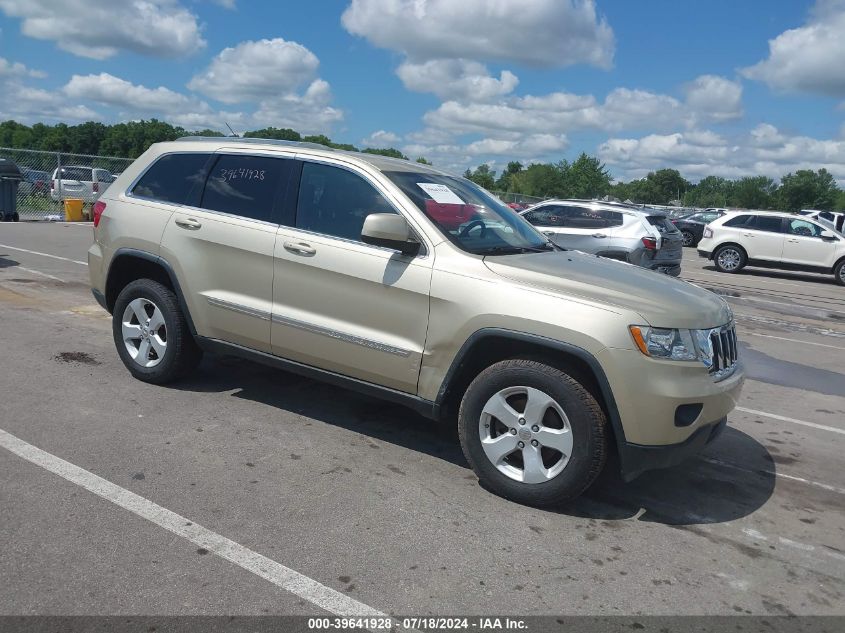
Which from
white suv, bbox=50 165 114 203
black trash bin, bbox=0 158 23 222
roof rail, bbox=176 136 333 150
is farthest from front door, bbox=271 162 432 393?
white suv, bbox=50 165 114 203

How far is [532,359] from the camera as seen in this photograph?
4.01 meters

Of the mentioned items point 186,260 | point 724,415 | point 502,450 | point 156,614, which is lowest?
point 156,614

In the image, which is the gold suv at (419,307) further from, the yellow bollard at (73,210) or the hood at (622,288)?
the yellow bollard at (73,210)

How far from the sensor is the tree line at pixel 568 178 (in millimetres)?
80312

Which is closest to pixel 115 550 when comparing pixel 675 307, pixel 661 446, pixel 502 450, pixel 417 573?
pixel 417 573

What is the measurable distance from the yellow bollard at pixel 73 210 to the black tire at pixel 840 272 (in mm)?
21441

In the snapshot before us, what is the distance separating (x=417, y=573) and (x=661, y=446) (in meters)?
1.43

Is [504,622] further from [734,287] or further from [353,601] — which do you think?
[734,287]

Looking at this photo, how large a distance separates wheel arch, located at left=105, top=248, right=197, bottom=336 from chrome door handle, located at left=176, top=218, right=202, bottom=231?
301 millimetres

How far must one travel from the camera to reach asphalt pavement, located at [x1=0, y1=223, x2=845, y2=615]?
3.11 meters

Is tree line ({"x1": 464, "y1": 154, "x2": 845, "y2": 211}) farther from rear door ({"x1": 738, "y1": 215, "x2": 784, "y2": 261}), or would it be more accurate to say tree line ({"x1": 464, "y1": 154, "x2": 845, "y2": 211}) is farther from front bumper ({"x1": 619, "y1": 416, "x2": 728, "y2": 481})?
front bumper ({"x1": 619, "y1": 416, "x2": 728, "y2": 481})

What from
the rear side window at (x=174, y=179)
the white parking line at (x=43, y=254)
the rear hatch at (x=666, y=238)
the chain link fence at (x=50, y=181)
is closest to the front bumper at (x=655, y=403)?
the rear side window at (x=174, y=179)

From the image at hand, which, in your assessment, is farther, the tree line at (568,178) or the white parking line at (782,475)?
the tree line at (568,178)

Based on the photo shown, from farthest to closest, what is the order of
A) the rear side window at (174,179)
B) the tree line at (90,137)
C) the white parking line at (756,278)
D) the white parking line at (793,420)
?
the tree line at (90,137) < the white parking line at (756,278) < the white parking line at (793,420) < the rear side window at (174,179)
